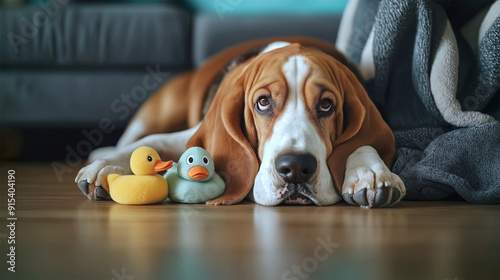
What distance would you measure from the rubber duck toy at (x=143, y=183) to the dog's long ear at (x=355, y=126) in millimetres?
516

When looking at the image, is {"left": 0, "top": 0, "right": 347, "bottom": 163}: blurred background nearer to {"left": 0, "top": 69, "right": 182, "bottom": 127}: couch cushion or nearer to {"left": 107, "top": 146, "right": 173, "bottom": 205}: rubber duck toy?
{"left": 0, "top": 69, "right": 182, "bottom": 127}: couch cushion

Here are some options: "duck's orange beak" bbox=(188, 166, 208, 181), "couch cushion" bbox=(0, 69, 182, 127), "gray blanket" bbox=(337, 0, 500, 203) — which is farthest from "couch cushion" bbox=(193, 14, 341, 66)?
"duck's orange beak" bbox=(188, 166, 208, 181)

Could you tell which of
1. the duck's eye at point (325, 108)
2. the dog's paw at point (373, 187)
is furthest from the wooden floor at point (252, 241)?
the duck's eye at point (325, 108)

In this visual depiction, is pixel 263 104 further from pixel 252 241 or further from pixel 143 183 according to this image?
pixel 252 241

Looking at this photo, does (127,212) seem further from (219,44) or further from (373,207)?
(219,44)

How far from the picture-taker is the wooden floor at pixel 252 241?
3.22 feet

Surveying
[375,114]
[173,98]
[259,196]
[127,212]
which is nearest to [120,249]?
[127,212]

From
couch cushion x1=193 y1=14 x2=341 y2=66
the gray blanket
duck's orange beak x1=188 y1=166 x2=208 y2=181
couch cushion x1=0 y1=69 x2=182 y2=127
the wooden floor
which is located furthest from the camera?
couch cushion x1=193 y1=14 x2=341 y2=66

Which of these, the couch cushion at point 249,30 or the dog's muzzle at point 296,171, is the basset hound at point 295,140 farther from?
the couch cushion at point 249,30

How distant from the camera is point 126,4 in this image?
3.83m

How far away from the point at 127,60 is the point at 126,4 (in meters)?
0.69

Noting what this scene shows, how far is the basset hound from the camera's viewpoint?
1.56 m

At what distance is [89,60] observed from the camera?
331 cm

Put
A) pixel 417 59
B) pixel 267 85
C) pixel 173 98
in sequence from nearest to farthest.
Result: pixel 267 85
pixel 417 59
pixel 173 98
